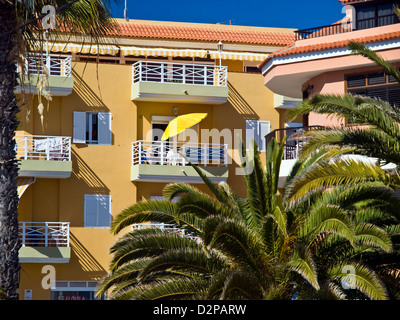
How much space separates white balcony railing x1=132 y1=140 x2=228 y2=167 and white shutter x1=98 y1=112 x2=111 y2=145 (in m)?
1.13

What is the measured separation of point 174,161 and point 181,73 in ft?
16.0

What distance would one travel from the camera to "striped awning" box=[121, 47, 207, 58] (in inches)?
1563

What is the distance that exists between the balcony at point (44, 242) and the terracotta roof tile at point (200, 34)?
1049 cm

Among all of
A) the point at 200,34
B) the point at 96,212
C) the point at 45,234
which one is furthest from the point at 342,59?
the point at 200,34

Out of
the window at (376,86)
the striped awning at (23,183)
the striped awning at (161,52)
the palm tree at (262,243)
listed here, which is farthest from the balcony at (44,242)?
the palm tree at (262,243)

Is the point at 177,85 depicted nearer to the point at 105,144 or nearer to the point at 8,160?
the point at 105,144

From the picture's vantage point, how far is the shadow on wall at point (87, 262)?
36.4m

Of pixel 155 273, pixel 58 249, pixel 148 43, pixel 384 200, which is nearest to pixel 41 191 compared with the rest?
pixel 58 249

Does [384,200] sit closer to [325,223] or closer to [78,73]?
[325,223]

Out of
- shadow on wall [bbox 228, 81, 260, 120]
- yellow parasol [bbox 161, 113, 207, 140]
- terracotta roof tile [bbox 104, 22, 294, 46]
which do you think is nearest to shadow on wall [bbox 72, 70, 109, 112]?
yellow parasol [bbox 161, 113, 207, 140]

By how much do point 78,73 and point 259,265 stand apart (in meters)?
20.4

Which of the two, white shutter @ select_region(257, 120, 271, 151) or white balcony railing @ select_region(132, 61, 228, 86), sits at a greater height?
white balcony railing @ select_region(132, 61, 228, 86)

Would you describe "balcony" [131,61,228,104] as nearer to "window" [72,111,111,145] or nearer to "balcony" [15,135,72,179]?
"window" [72,111,111,145]

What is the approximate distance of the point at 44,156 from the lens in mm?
36250
